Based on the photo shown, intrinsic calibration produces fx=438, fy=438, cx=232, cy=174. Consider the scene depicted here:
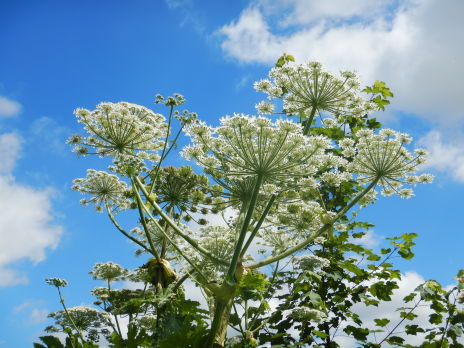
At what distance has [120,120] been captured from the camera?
8.06m

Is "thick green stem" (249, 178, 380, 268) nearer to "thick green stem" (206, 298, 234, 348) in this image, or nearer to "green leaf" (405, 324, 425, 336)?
"thick green stem" (206, 298, 234, 348)

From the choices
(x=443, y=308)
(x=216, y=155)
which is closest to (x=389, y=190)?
(x=443, y=308)

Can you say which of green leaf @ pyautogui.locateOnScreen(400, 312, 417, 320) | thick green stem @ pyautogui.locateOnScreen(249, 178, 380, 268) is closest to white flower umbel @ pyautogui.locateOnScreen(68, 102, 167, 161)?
thick green stem @ pyautogui.locateOnScreen(249, 178, 380, 268)

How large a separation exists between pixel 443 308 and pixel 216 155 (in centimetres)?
460

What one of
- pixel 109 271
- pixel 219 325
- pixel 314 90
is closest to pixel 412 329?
pixel 219 325

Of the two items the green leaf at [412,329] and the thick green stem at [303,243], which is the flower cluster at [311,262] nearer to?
the thick green stem at [303,243]

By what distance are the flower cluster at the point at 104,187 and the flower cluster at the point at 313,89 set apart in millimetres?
3759

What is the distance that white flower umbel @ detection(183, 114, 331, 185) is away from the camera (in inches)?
278

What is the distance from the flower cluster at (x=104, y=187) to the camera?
994cm

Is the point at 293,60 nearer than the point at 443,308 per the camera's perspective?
No

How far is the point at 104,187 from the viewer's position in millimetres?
10141

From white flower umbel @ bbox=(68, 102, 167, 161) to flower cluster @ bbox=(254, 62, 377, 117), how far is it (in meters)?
2.22

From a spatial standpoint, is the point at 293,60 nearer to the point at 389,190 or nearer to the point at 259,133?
the point at 259,133

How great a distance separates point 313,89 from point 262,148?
7.34 feet
